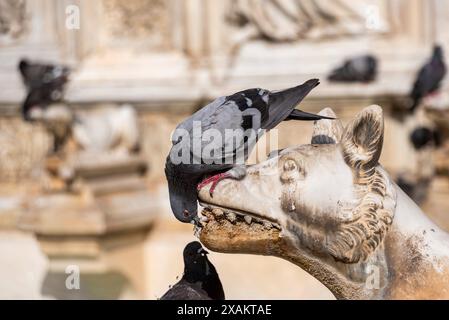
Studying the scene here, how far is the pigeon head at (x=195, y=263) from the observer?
2.73 meters

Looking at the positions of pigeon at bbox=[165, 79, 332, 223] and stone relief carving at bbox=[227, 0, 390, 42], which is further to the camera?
stone relief carving at bbox=[227, 0, 390, 42]

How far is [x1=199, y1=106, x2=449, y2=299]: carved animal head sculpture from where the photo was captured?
2.24m

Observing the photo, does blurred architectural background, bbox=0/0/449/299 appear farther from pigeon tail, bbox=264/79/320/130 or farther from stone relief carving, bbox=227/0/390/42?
pigeon tail, bbox=264/79/320/130

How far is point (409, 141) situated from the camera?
19.8 feet

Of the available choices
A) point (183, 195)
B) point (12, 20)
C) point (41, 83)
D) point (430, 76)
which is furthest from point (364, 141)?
point (12, 20)

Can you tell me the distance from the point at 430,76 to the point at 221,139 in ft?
11.8

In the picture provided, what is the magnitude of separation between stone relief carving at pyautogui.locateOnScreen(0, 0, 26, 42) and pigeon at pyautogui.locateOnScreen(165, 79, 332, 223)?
468 centimetres

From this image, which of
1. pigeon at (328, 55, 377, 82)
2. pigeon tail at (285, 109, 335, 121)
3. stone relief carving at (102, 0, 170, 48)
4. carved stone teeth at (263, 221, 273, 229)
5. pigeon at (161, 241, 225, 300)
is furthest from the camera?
stone relief carving at (102, 0, 170, 48)

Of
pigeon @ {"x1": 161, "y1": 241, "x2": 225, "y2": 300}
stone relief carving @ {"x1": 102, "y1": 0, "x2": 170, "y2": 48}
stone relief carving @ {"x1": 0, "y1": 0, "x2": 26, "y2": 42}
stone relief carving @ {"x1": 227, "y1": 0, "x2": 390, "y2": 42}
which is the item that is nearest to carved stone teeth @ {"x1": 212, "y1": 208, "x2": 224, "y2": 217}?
pigeon @ {"x1": 161, "y1": 241, "x2": 225, "y2": 300}

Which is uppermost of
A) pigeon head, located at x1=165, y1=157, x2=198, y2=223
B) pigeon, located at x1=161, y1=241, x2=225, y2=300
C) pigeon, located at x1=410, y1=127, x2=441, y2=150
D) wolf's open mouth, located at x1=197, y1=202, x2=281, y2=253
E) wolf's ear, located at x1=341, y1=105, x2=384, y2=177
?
wolf's ear, located at x1=341, y1=105, x2=384, y2=177

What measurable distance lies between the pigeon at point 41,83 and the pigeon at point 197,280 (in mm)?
3339
